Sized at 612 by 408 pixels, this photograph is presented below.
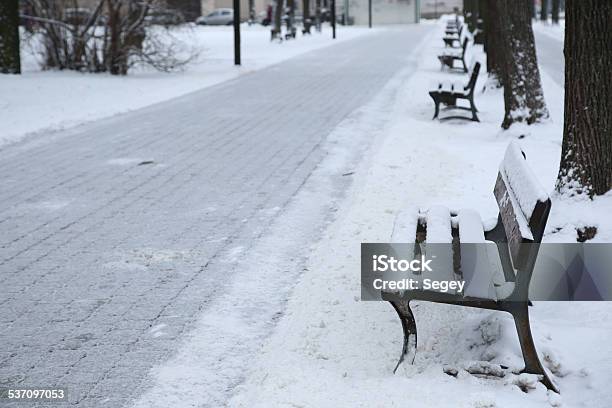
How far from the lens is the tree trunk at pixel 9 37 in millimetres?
18250

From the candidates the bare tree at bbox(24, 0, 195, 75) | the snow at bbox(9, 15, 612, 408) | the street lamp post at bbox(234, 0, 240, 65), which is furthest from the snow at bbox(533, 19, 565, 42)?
the snow at bbox(9, 15, 612, 408)

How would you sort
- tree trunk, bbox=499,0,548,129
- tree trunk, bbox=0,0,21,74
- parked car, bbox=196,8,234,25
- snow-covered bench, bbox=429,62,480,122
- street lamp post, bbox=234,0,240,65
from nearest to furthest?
tree trunk, bbox=499,0,548,129 < snow-covered bench, bbox=429,62,480,122 < tree trunk, bbox=0,0,21,74 < street lamp post, bbox=234,0,240,65 < parked car, bbox=196,8,234,25

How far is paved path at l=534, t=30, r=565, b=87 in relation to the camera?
67.0 feet

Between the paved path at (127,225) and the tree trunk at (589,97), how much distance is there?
7.88 ft

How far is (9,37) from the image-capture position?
18.5 meters

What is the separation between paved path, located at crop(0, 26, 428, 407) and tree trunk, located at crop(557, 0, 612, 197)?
2.40 m

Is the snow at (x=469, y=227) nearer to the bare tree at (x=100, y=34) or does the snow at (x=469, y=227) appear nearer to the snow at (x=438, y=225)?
the snow at (x=438, y=225)

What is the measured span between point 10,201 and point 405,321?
474cm

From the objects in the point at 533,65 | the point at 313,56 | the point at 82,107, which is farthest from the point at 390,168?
the point at 313,56

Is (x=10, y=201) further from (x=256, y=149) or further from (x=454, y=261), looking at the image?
(x=454, y=261)

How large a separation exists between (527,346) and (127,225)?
3.85 metres

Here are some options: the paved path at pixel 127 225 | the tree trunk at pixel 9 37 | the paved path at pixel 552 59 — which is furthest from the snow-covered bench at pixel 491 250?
the tree trunk at pixel 9 37

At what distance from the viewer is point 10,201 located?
776 cm

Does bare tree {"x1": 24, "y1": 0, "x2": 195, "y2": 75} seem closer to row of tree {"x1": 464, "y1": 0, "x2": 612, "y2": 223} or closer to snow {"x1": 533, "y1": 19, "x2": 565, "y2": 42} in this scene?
row of tree {"x1": 464, "y1": 0, "x2": 612, "y2": 223}
